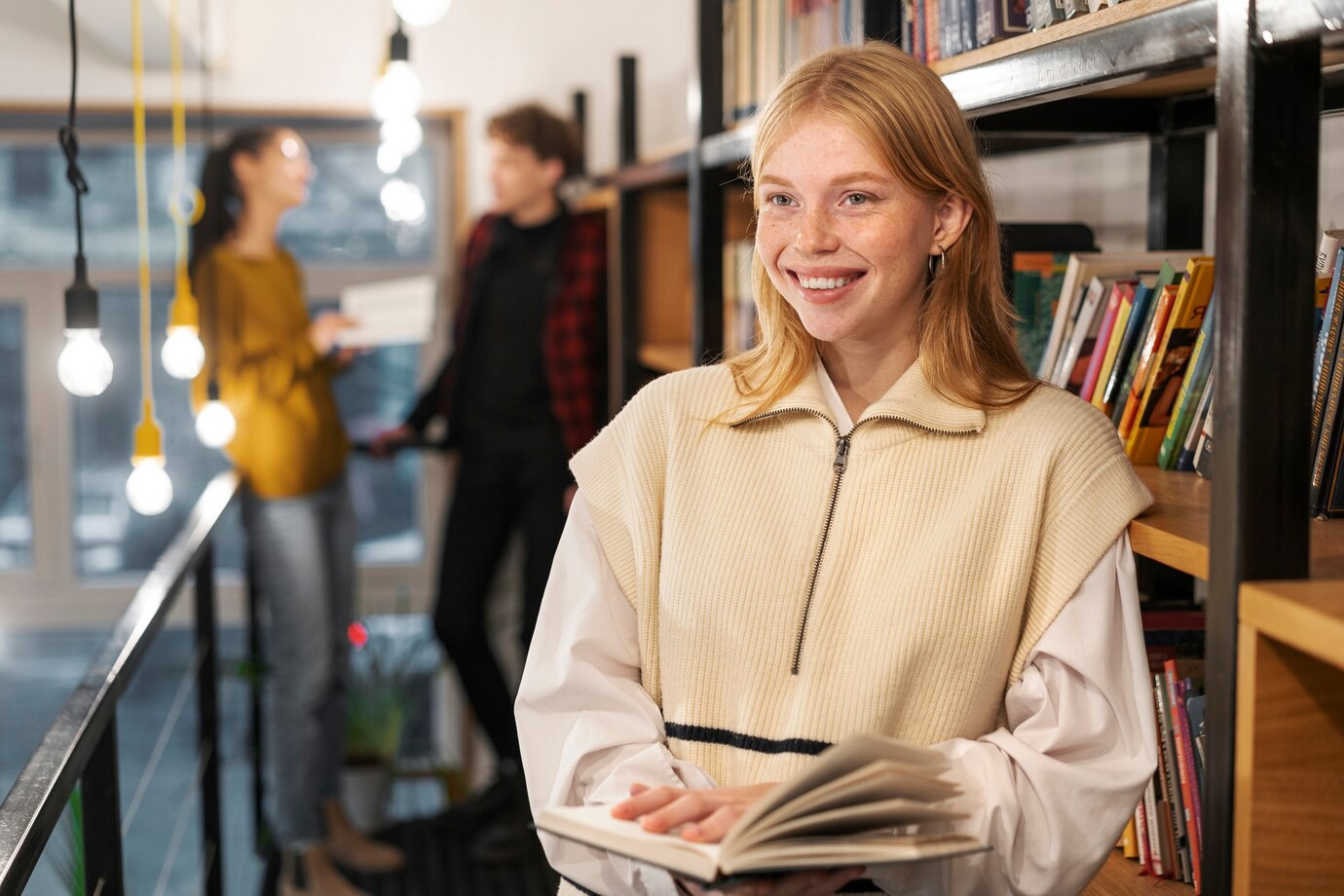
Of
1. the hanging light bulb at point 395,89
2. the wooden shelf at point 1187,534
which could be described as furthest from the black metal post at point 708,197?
the wooden shelf at point 1187,534

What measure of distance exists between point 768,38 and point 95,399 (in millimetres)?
3004

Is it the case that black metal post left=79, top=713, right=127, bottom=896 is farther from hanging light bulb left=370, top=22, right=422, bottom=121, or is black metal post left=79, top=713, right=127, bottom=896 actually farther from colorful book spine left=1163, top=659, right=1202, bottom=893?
hanging light bulb left=370, top=22, right=422, bottom=121

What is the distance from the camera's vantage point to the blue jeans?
132 inches

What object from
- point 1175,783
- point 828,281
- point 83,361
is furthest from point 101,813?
point 1175,783

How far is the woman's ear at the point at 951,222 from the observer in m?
1.16

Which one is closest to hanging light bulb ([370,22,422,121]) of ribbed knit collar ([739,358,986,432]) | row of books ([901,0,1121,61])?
row of books ([901,0,1121,61])

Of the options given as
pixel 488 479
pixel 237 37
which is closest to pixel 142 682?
pixel 488 479

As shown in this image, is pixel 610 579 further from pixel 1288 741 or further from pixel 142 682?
pixel 142 682

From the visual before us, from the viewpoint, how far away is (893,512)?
113cm

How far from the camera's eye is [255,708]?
346cm

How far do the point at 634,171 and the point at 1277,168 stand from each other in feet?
6.70

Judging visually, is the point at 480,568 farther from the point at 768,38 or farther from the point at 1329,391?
the point at 1329,391

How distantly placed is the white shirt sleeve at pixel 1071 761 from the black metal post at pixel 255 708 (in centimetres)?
268

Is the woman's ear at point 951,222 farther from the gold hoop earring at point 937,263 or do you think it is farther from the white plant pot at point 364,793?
the white plant pot at point 364,793
